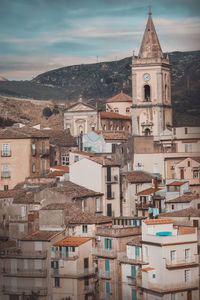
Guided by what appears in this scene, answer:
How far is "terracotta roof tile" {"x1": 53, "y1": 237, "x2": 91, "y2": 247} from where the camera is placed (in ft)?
107

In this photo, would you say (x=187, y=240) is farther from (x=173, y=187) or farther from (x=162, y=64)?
(x=162, y=64)

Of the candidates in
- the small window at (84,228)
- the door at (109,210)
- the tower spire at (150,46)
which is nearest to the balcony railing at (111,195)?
the door at (109,210)

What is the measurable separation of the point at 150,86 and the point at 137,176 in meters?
19.1

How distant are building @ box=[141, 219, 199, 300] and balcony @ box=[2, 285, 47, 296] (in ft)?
13.2

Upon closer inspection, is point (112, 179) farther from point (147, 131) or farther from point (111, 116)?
point (111, 116)

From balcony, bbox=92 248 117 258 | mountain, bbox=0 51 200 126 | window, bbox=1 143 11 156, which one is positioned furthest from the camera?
mountain, bbox=0 51 200 126

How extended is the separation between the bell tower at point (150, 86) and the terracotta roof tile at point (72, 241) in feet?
89.0

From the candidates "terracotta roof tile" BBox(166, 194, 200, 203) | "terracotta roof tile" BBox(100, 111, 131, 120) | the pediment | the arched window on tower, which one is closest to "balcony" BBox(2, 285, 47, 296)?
"terracotta roof tile" BBox(166, 194, 200, 203)

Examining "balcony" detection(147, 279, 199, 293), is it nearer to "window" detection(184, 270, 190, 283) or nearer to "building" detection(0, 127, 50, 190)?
"window" detection(184, 270, 190, 283)

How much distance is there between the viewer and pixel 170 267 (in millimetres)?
29953

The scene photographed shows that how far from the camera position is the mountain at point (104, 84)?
8191 cm

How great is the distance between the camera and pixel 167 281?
30.0m

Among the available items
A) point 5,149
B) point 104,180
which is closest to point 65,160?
point 5,149

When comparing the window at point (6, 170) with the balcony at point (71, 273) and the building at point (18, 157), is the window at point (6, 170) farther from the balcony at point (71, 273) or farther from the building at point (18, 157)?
the balcony at point (71, 273)
